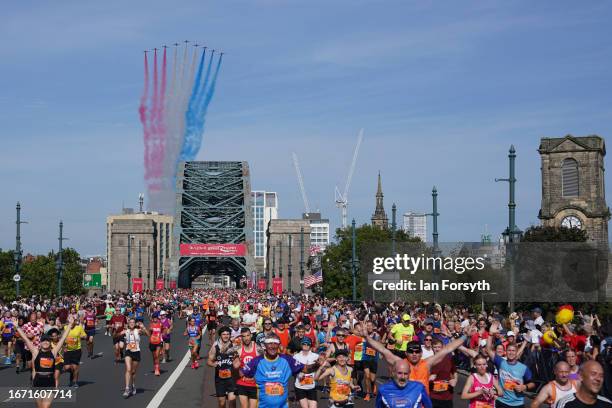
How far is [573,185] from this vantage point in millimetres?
113750

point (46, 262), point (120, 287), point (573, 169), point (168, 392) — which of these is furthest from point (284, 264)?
point (168, 392)

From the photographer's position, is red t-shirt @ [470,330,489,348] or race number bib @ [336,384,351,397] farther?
red t-shirt @ [470,330,489,348]

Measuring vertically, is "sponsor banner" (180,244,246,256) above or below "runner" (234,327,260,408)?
above

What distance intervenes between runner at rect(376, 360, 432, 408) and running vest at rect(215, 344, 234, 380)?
23.4ft

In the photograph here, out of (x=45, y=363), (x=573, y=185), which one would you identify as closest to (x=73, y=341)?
(x=45, y=363)

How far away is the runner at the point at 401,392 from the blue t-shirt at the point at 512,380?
14.6ft

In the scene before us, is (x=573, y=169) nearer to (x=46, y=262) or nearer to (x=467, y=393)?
(x=46, y=262)

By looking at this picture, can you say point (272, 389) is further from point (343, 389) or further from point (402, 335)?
point (402, 335)

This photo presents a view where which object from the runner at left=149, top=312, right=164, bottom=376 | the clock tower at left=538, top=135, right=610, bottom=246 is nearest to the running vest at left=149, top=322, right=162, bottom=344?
the runner at left=149, top=312, right=164, bottom=376

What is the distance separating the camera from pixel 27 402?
19797mm

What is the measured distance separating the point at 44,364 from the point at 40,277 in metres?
118

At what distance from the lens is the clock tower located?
368ft

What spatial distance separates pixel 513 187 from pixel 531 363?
1065cm

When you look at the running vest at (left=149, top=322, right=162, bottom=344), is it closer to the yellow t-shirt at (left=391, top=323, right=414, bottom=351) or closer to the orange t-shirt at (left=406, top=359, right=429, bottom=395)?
the yellow t-shirt at (left=391, top=323, right=414, bottom=351)
